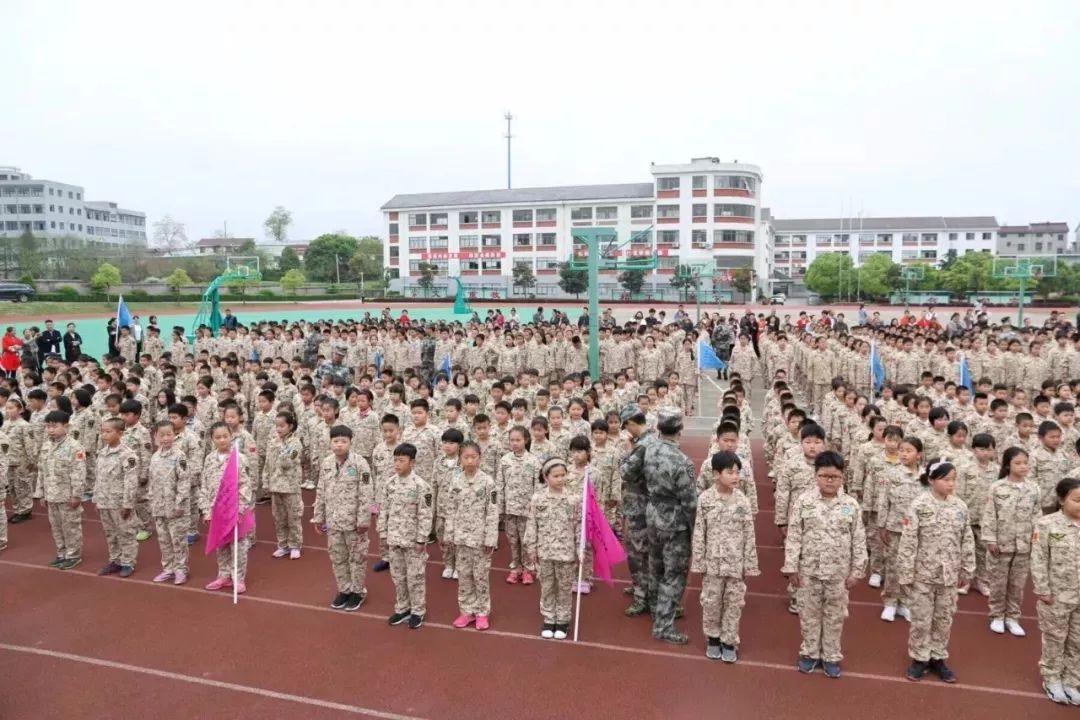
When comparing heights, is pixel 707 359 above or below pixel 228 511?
above

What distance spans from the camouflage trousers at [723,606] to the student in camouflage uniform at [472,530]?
1.69 metres

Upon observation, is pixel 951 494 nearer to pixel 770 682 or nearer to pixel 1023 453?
pixel 1023 453

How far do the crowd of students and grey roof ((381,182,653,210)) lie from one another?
157ft

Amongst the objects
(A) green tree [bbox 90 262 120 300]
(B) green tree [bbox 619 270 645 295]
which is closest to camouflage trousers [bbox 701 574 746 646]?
(B) green tree [bbox 619 270 645 295]

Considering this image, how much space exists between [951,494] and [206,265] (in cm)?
6030

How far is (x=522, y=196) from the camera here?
59938mm

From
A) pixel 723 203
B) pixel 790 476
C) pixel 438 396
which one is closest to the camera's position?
pixel 790 476

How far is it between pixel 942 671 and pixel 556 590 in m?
2.82

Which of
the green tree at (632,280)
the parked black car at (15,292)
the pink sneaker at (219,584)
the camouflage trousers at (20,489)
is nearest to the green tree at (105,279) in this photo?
the parked black car at (15,292)

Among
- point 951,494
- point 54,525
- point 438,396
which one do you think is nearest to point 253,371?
point 438,396

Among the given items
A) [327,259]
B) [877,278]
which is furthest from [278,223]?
[877,278]

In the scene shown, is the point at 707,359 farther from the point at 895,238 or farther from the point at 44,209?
the point at 44,209

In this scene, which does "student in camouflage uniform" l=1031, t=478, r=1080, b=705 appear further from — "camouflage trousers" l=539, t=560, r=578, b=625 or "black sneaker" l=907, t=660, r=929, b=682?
"camouflage trousers" l=539, t=560, r=578, b=625

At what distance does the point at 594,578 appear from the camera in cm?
704
